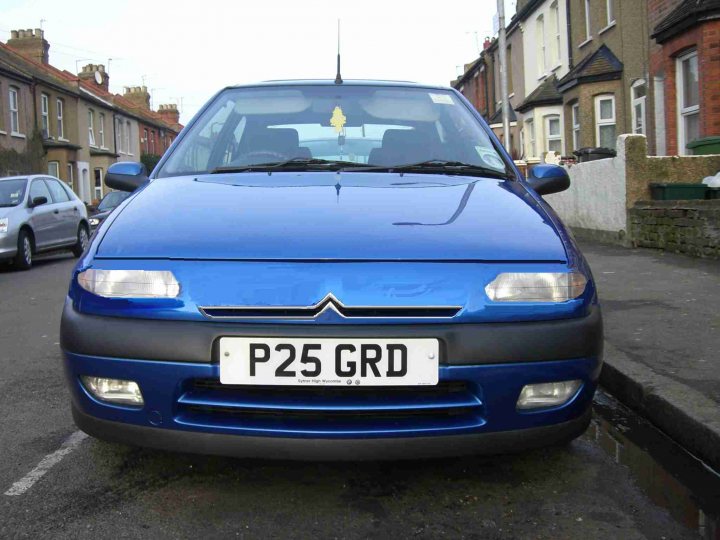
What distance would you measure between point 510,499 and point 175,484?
4.03 ft

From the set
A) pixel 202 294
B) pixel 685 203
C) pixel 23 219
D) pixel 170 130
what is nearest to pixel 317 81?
pixel 202 294

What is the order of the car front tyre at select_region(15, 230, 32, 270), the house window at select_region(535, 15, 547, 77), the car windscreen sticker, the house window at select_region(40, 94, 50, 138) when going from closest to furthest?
the car windscreen sticker, the car front tyre at select_region(15, 230, 32, 270), the house window at select_region(535, 15, 547, 77), the house window at select_region(40, 94, 50, 138)

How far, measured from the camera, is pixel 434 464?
312cm

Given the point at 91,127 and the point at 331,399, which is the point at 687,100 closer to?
the point at 331,399

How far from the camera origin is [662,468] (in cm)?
319

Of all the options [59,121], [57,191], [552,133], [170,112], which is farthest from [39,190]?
[170,112]

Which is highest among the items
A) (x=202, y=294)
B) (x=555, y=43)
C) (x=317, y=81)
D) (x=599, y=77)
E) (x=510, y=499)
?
(x=555, y=43)

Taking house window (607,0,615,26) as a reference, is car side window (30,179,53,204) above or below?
below

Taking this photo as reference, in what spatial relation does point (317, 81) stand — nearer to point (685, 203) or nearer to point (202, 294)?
point (202, 294)

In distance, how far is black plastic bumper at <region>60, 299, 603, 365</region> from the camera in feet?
8.23

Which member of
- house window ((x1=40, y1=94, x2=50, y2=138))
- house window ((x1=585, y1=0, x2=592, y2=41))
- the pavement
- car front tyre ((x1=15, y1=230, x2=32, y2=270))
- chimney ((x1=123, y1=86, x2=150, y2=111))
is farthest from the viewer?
chimney ((x1=123, y1=86, x2=150, y2=111))

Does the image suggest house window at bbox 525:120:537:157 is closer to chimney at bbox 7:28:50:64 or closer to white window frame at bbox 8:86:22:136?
white window frame at bbox 8:86:22:136

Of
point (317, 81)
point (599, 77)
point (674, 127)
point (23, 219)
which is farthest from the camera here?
point (599, 77)

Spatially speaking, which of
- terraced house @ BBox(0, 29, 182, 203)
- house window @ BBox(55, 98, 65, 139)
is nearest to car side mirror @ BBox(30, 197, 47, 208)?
terraced house @ BBox(0, 29, 182, 203)
